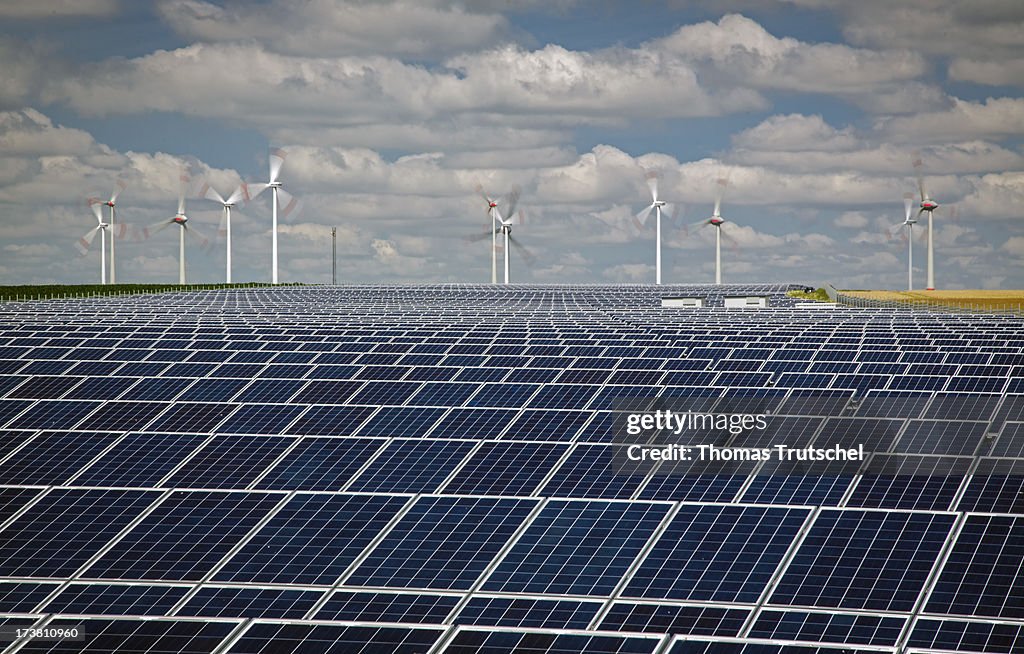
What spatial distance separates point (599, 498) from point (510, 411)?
1080cm

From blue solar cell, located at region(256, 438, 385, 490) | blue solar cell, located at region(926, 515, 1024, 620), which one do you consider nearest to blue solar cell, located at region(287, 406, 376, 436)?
blue solar cell, located at region(256, 438, 385, 490)

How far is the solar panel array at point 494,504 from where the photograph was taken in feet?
120

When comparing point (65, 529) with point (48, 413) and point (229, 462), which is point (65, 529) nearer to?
point (229, 462)

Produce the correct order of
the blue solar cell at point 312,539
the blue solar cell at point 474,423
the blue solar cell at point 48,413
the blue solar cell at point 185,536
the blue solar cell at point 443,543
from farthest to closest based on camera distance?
the blue solar cell at point 48,413, the blue solar cell at point 474,423, the blue solar cell at point 185,536, the blue solar cell at point 312,539, the blue solar cell at point 443,543

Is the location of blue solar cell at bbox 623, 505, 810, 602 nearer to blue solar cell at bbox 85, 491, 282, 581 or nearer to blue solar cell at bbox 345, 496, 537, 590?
blue solar cell at bbox 345, 496, 537, 590

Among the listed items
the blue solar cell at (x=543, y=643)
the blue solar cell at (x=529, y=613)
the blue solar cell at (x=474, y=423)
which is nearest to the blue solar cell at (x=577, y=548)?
the blue solar cell at (x=529, y=613)

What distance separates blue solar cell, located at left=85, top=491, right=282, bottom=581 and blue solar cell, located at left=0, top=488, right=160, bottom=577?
0.82m

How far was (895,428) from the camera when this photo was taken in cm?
5025

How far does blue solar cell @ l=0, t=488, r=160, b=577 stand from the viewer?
41375mm

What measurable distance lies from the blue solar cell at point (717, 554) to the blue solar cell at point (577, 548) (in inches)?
30.0

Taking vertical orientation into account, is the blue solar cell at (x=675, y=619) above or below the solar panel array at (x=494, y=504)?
below

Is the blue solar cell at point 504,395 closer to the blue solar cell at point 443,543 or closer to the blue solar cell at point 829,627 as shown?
the blue solar cell at point 443,543

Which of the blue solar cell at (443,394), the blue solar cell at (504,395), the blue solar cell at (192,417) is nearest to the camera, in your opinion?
the blue solar cell at (192,417)

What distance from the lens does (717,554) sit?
4031cm
